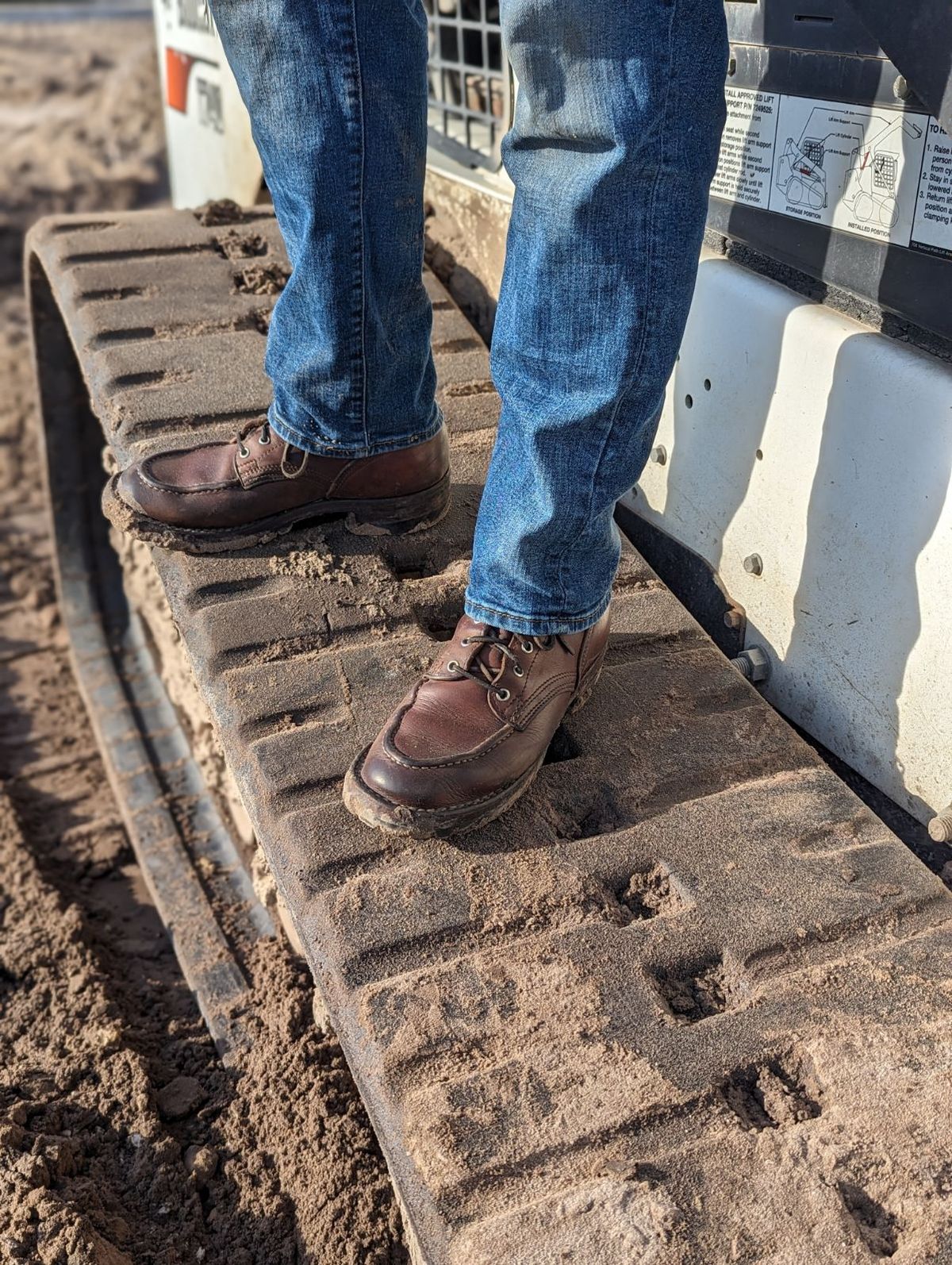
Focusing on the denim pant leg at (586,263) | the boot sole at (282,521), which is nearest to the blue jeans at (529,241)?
the denim pant leg at (586,263)

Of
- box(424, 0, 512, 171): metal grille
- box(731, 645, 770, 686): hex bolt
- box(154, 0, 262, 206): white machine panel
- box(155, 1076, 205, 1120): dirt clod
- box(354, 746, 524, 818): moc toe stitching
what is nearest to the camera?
box(354, 746, 524, 818): moc toe stitching

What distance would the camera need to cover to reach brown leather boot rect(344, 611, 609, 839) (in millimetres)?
1541

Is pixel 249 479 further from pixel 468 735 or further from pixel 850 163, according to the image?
pixel 850 163

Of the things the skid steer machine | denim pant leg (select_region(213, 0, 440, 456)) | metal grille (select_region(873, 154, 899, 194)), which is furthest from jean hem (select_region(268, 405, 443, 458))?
metal grille (select_region(873, 154, 899, 194))

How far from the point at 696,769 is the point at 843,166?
885mm

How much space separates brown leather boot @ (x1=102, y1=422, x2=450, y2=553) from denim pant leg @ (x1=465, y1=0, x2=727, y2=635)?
395 mm

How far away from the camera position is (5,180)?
296 inches

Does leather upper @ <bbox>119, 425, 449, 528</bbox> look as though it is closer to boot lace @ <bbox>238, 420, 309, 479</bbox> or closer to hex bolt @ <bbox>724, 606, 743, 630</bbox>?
boot lace @ <bbox>238, 420, 309, 479</bbox>

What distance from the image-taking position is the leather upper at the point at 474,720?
154cm

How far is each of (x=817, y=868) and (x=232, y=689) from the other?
861mm

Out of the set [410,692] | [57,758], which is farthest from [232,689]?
[57,758]

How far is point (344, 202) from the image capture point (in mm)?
1695

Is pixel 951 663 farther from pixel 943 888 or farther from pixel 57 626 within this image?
pixel 57 626

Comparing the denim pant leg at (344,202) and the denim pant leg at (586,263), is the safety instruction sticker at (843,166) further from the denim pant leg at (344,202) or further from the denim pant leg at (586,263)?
the denim pant leg at (344,202)
